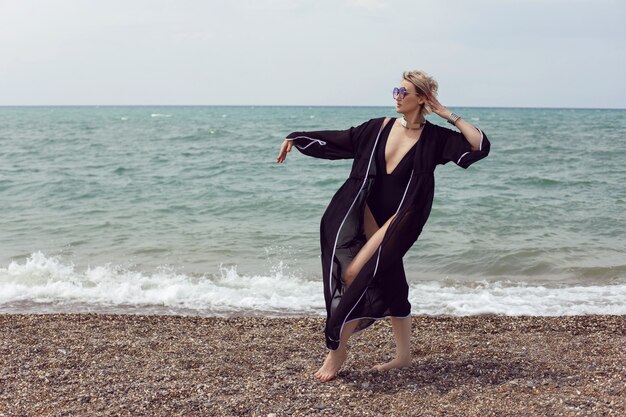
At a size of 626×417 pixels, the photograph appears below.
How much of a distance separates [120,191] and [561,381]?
46.0ft

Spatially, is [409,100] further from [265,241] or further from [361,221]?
[265,241]

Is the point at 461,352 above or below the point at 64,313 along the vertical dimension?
above

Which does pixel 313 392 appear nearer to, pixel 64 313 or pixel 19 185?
pixel 64 313

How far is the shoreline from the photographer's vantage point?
4277 mm

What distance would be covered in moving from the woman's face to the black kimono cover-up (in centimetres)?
17

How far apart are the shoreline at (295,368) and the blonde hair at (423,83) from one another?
1.88m

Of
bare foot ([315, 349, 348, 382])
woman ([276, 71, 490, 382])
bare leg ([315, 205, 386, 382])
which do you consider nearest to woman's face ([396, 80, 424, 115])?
woman ([276, 71, 490, 382])

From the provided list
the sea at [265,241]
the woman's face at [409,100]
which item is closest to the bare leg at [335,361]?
the woman's face at [409,100]

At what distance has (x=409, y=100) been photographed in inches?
179

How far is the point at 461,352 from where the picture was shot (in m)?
5.48

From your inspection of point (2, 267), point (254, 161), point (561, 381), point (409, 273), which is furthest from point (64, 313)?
point (254, 161)

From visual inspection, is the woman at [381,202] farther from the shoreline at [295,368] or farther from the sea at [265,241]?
the sea at [265,241]

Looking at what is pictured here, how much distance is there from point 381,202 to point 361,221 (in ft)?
0.62

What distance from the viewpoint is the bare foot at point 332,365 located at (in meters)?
4.79
